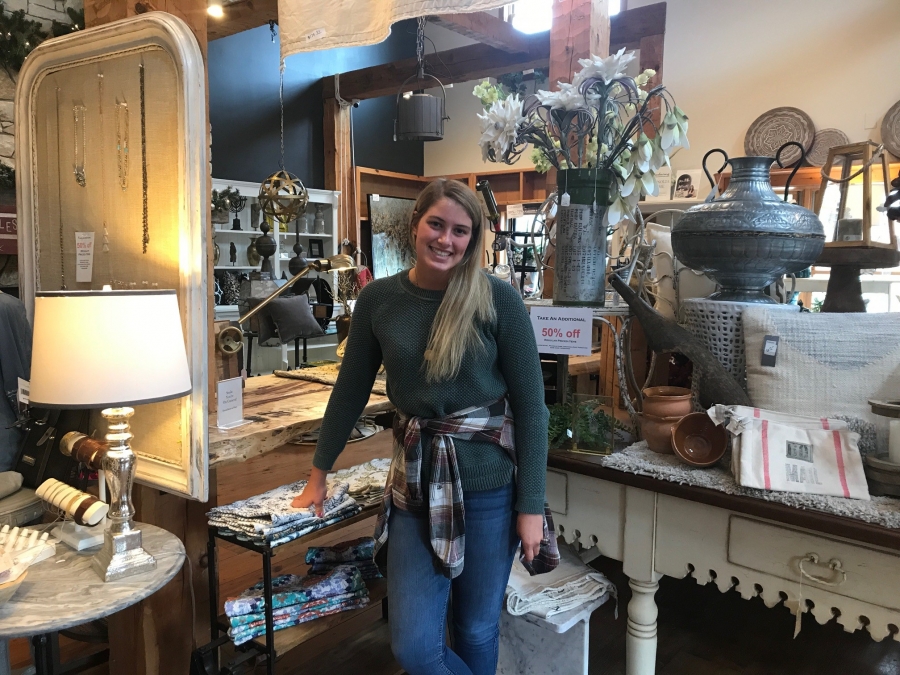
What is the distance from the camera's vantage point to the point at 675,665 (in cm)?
219

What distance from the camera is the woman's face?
1.41m

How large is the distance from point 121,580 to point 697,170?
5954mm

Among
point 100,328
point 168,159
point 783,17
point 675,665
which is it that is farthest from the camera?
point 783,17

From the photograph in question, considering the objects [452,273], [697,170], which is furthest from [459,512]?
[697,170]

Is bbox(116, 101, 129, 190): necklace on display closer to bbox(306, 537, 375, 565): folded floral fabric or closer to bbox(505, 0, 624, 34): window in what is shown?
bbox(306, 537, 375, 565): folded floral fabric

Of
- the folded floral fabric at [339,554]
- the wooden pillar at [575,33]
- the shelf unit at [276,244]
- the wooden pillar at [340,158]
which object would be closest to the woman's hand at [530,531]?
the folded floral fabric at [339,554]

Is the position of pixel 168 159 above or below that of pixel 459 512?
above

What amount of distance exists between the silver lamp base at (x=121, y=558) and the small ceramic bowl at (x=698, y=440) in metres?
1.23

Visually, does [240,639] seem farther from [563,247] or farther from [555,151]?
[555,151]

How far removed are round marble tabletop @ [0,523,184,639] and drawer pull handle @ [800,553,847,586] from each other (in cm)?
134

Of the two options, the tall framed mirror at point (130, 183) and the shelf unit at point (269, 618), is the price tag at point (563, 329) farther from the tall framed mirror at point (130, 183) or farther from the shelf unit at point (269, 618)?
the tall framed mirror at point (130, 183)

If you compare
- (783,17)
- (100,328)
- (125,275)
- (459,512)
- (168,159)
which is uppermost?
(783,17)

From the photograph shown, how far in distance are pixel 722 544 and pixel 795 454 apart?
10.2 inches

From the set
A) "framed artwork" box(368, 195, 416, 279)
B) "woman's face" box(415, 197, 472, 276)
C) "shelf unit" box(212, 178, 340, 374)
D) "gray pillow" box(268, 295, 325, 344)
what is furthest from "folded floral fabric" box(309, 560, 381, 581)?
"framed artwork" box(368, 195, 416, 279)
